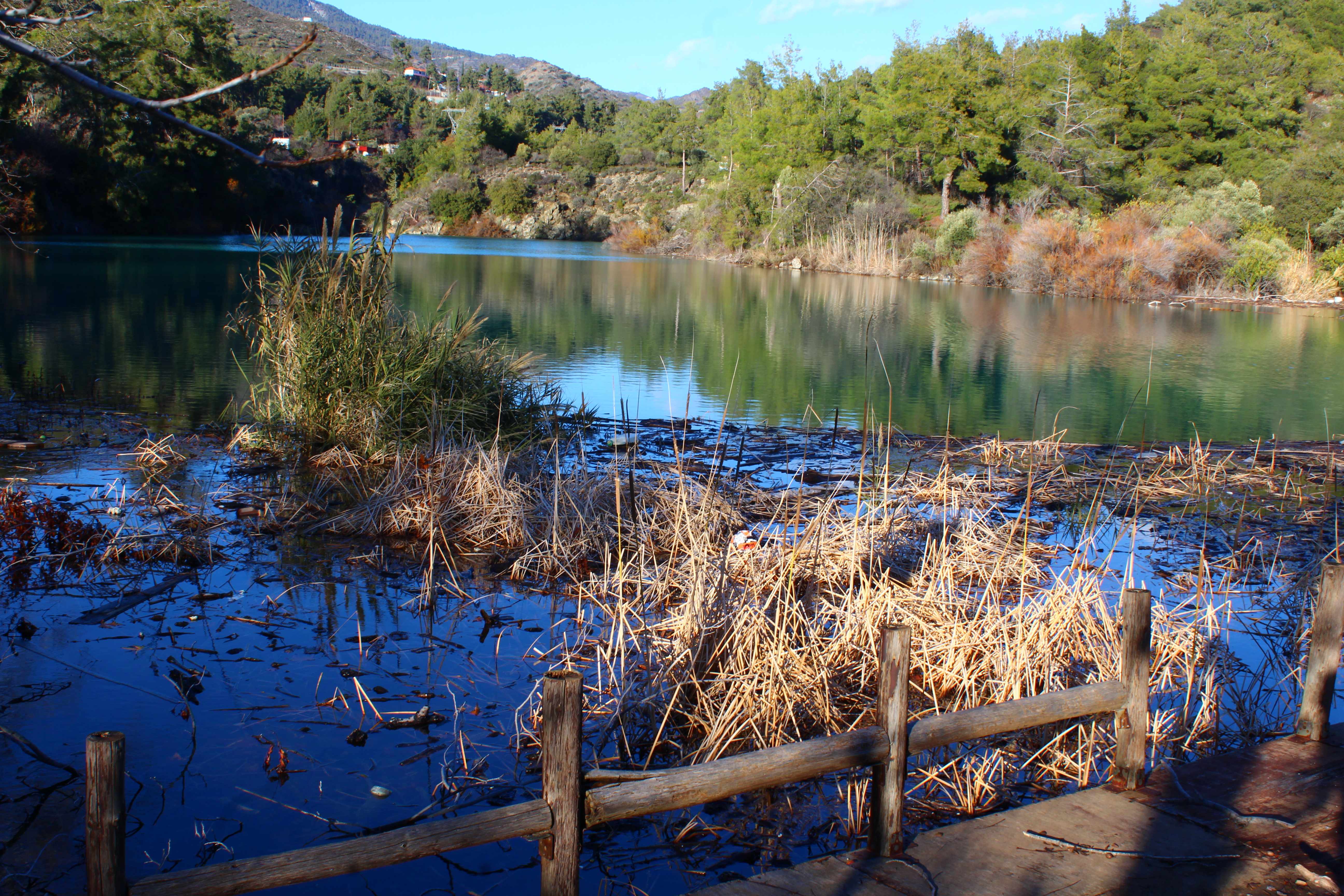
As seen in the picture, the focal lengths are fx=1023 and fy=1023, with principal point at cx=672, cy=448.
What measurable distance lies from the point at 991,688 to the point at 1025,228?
30301mm

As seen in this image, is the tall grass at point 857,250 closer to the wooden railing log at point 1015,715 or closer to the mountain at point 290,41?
the mountain at point 290,41

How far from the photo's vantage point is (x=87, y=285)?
19.9m

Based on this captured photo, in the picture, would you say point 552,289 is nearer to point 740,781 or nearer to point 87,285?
point 87,285

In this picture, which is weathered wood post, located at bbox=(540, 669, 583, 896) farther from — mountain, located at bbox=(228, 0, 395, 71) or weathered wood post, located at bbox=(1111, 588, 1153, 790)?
mountain, located at bbox=(228, 0, 395, 71)

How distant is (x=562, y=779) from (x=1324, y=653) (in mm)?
2753

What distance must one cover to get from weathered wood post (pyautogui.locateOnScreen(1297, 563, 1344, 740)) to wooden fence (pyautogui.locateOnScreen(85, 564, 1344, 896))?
61 millimetres

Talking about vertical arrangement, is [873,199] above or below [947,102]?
below

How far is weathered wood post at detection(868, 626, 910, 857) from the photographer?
107 inches

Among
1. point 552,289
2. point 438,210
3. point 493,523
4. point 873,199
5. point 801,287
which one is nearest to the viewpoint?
point 493,523

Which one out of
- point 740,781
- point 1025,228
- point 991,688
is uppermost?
point 1025,228

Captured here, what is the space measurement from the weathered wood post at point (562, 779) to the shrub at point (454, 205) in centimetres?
6677

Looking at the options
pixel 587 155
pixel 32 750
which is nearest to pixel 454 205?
pixel 587 155

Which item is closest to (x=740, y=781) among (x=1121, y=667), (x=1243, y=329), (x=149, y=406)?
(x=1121, y=667)

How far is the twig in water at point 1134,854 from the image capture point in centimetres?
276
